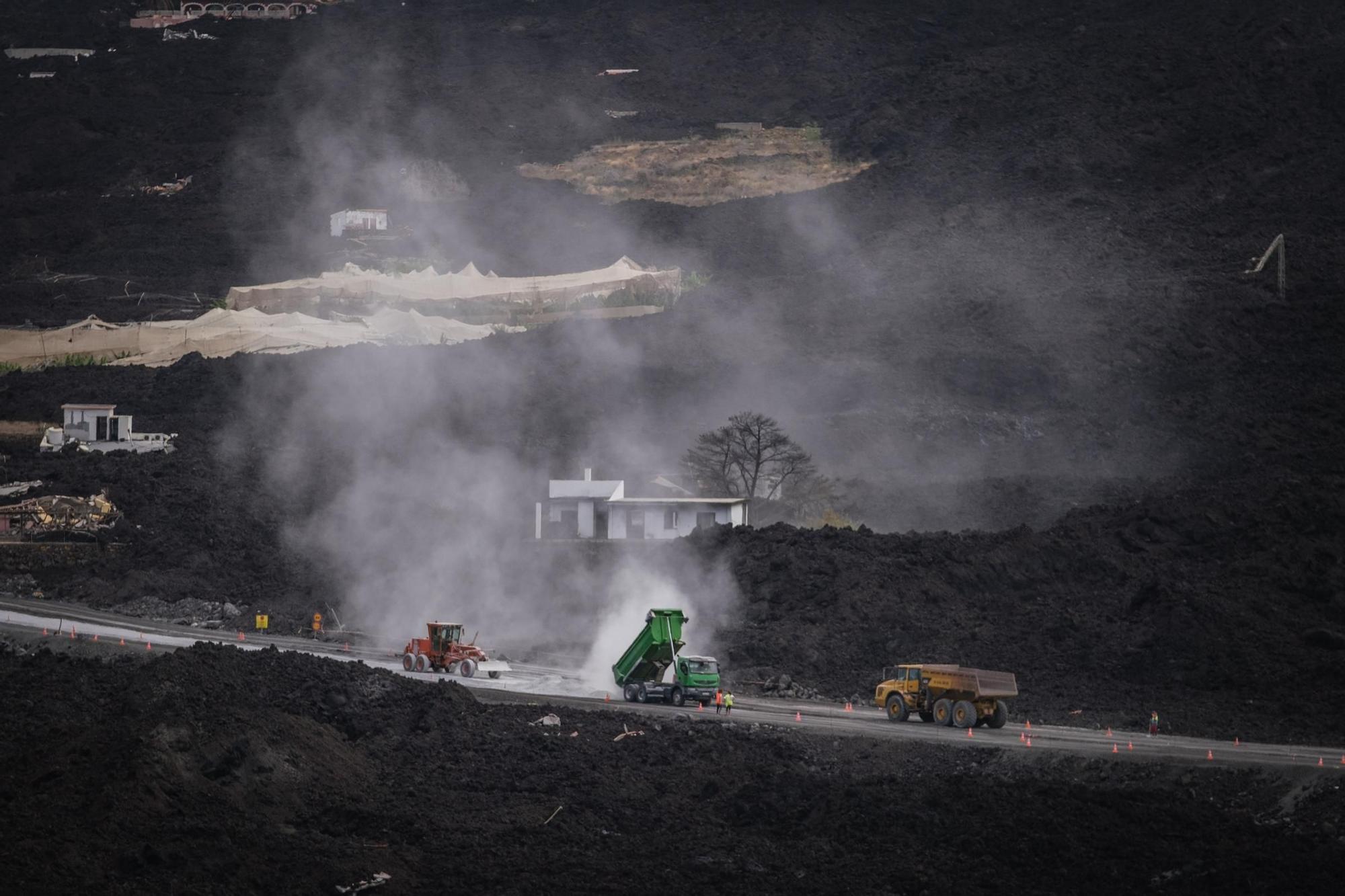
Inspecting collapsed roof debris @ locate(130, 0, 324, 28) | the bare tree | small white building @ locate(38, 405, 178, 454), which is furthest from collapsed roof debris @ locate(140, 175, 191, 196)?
the bare tree

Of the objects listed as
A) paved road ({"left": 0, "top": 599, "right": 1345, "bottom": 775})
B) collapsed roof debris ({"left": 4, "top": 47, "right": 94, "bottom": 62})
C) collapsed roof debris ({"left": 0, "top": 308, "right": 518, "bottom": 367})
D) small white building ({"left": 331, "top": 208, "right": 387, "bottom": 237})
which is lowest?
paved road ({"left": 0, "top": 599, "right": 1345, "bottom": 775})

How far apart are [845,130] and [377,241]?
38.2 metres

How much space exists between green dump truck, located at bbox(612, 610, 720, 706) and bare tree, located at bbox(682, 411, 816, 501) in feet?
83.1

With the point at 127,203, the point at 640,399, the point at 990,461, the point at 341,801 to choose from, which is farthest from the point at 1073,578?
the point at 127,203

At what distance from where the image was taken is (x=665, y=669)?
3419 centimetres

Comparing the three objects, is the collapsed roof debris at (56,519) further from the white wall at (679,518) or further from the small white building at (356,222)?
the small white building at (356,222)

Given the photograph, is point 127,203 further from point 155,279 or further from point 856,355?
point 856,355

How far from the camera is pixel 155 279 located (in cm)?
9581

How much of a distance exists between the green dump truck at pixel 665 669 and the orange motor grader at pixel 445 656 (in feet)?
15.4

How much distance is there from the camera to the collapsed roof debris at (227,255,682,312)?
88500 mm

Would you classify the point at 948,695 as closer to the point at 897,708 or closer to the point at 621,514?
the point at 897,708

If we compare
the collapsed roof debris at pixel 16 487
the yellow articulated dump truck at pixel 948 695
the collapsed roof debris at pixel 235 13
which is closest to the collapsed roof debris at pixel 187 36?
the collapsed roof debris at pixel 235 13

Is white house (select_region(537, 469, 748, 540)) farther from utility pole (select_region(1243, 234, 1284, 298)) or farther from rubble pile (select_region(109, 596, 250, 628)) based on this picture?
utility pole (select_region(1243, 234, 1284, 298))

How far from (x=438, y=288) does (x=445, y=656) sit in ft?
183
